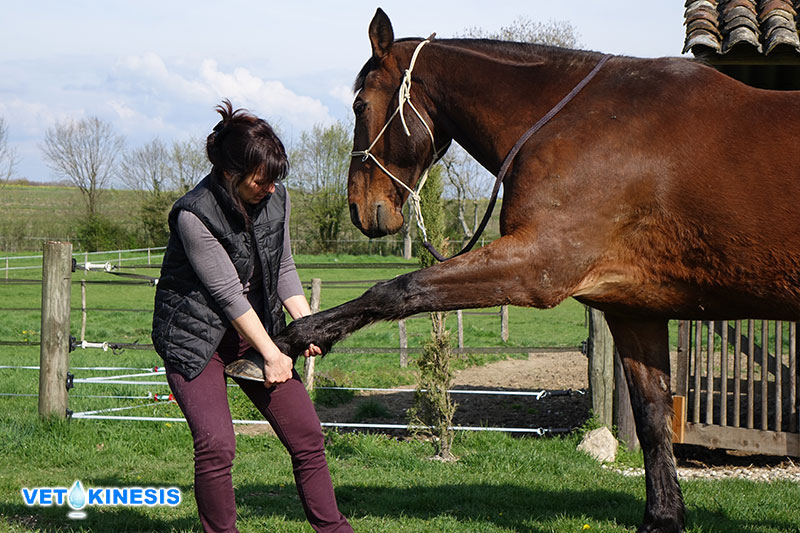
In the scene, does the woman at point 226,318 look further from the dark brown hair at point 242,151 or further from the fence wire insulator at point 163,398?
the fence wire insulator at point 163,398

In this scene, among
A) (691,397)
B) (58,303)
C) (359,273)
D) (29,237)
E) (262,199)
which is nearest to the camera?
(262,199)

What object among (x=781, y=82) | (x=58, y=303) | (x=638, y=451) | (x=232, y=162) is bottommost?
(x=638, y=451)

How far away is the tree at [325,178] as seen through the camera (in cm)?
3747

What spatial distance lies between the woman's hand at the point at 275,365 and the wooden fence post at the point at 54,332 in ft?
13.4

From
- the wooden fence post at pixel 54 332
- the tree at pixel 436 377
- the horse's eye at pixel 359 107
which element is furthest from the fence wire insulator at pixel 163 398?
the horse's eye at pixel 359 107

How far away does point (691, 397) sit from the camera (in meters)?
7.10

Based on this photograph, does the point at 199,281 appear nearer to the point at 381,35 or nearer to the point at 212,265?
the point at 212,265

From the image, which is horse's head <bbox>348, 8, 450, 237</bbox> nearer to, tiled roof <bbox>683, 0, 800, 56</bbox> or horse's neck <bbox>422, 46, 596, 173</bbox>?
horse's neck <bbox>422, 46, 596, 173</bbox>

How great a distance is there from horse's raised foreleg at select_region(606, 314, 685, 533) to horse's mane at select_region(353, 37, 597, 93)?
1381 mm

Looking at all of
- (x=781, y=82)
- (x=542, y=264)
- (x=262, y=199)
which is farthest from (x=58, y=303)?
(x=781, y=82)

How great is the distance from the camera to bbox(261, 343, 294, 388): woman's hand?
121 inches

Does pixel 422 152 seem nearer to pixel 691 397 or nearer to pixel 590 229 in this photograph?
pixel 590 229

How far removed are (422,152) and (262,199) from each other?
104 centimetres

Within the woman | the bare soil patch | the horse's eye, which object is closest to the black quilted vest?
the woman
